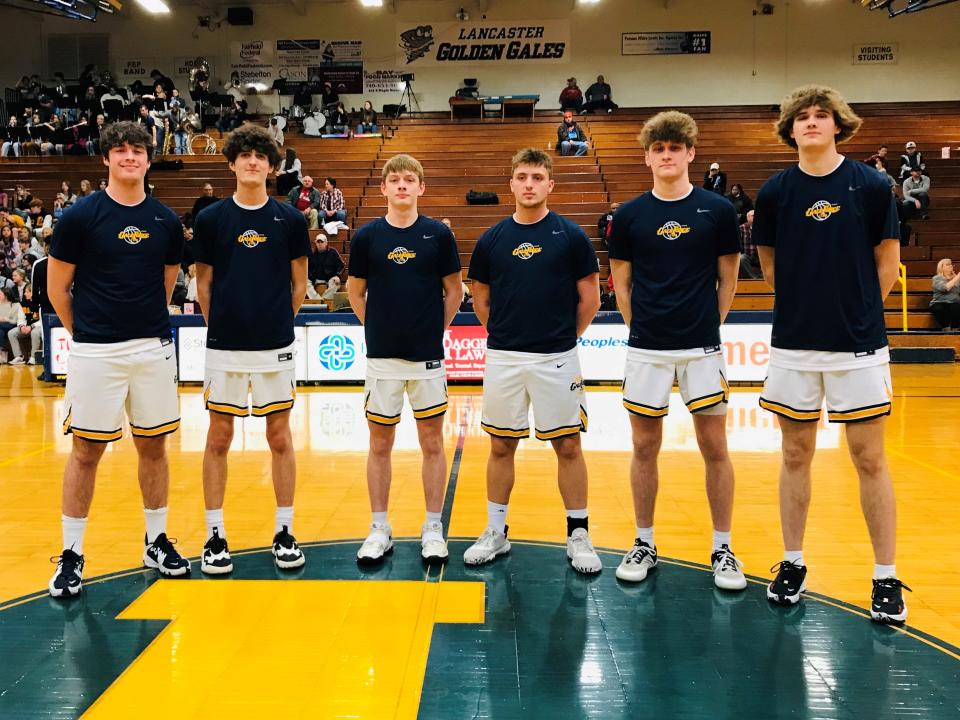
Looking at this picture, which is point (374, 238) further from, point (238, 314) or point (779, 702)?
point (779, 702)

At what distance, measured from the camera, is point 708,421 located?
3807mm

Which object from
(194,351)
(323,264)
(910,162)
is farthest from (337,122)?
(910,162)

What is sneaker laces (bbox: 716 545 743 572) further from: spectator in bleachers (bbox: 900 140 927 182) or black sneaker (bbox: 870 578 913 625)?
spectator in bleachers (bbox: 900 140 927 182)

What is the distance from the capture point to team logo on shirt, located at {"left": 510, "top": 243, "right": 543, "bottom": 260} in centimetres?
396

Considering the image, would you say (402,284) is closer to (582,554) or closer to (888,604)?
(582,554)

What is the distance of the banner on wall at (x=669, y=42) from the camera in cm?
2281

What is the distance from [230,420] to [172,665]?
4.37 ft

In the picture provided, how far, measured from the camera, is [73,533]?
12.6 feet

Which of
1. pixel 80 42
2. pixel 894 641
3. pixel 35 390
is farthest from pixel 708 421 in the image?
pixel 80 42

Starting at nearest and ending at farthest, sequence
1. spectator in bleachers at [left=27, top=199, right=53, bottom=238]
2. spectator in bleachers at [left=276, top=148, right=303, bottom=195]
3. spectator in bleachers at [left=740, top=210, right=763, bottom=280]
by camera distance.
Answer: spectator in bleachers at [left=740, top=210, right=763, bottom=280], spectator in bleachers at [left=27, top=199, right=53, bottom=238], spectator in bleachers at [left=276, top=148, right=303, bottom=195]

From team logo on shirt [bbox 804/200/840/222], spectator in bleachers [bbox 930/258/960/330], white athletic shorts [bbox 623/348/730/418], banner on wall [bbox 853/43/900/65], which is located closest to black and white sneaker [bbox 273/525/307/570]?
white athletic shorts [bbox 623/348/730/418]

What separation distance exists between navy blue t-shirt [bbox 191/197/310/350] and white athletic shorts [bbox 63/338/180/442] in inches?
13.0

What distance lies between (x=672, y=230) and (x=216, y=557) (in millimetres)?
2626

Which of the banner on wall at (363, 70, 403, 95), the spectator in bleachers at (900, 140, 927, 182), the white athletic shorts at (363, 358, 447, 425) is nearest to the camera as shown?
the white athletic shorts at (363, 358, 447, 425)
